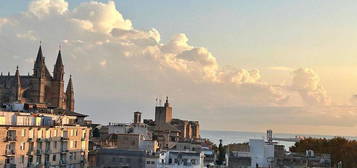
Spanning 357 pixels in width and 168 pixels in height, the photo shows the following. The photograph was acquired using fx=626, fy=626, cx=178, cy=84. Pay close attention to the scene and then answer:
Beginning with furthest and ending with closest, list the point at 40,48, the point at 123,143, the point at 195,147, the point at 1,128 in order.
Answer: the point at 40,48 → the point at 195,147 → the point at 123,143 → the point at 1,128

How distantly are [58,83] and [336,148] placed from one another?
9337cm

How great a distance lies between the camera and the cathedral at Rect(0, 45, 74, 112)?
564 feet

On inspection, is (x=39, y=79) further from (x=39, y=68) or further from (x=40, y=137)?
(x=40, y=137)

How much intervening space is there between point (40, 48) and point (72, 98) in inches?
713

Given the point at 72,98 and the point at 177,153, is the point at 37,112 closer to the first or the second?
the point at 177,153

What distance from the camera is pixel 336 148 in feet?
416

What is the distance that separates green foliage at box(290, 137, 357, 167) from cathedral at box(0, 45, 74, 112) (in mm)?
70968

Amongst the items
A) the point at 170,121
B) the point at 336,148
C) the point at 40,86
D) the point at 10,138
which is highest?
the point at 40,86

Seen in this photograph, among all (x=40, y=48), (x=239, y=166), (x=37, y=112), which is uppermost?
(x=40, y=48)

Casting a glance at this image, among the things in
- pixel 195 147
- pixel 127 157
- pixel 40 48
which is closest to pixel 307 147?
pixel 195 147

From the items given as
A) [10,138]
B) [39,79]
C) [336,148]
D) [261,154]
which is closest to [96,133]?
[336,148]

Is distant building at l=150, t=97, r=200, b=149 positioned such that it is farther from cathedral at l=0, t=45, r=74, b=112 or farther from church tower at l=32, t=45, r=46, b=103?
church tower at l=32, t=45, r=46, b=103

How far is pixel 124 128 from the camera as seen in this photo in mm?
122125

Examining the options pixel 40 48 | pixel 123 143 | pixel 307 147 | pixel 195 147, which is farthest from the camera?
pixel 40 48
